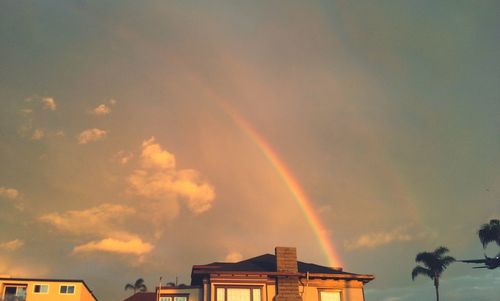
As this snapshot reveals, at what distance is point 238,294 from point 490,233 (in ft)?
124

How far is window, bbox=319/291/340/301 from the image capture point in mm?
45250

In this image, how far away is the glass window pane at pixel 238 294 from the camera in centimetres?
4294

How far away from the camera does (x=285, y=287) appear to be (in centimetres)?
4422

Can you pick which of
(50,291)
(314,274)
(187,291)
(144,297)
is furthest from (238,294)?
(50,291)

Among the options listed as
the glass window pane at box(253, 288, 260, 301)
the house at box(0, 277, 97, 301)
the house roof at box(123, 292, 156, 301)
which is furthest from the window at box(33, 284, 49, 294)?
the glass window pane at box(253, 288, 260, 301)

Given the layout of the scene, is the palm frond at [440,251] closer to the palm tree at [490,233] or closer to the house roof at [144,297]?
the palm tree at [490,233]

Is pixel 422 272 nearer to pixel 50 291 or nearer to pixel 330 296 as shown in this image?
pixel 330 296

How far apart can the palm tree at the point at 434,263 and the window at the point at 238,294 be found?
34.9 m

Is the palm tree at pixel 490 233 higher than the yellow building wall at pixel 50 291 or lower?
higher

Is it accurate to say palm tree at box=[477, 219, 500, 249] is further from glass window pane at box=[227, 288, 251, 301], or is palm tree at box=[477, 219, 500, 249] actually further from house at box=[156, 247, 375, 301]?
glass window pane at box=[227, 288, 251, 301]

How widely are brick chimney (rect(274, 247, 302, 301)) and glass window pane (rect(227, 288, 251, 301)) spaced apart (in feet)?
9.40

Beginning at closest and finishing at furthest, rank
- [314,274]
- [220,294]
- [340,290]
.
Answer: [220,294], [314,274], [340,290]

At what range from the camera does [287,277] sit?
44.6 m

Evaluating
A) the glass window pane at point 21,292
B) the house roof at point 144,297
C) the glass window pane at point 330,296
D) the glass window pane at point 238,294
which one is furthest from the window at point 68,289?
the glass window pane at point 330,296
